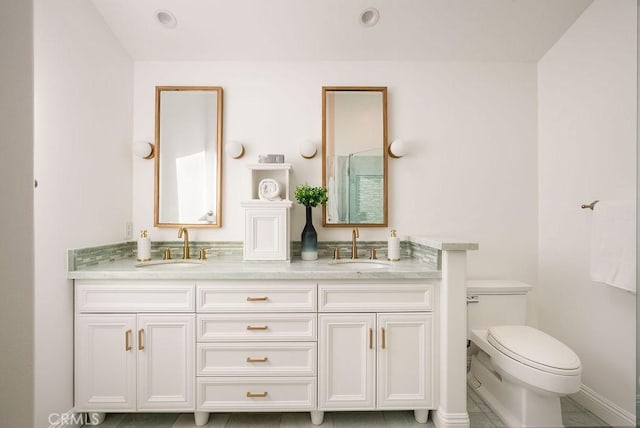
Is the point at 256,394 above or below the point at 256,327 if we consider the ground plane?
below

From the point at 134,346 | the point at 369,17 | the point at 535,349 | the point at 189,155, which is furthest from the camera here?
the point at 189,155

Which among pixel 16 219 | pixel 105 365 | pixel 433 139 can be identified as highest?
pixel 433 139

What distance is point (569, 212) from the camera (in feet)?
6.32

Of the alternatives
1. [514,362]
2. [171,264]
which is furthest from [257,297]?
[514,362]

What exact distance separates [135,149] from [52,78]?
0.65 meters

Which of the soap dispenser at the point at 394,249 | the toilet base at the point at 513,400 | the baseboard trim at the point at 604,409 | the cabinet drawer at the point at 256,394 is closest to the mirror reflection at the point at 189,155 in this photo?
the cabinet drawer at the point at 256,394

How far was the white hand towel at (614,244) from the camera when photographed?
1.48m

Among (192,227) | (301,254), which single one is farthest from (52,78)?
(301,254)

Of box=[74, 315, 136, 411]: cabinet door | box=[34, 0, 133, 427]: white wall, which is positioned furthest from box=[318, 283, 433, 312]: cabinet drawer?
box=[34, 0, 133, 427]: white wall

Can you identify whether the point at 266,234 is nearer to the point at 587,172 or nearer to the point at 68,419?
the point at 68,419

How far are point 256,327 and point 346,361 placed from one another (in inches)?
21.2

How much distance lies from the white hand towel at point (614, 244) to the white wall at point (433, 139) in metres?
0.56

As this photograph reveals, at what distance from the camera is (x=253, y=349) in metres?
1.56

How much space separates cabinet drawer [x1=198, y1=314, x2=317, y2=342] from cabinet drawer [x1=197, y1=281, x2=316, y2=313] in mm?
39
